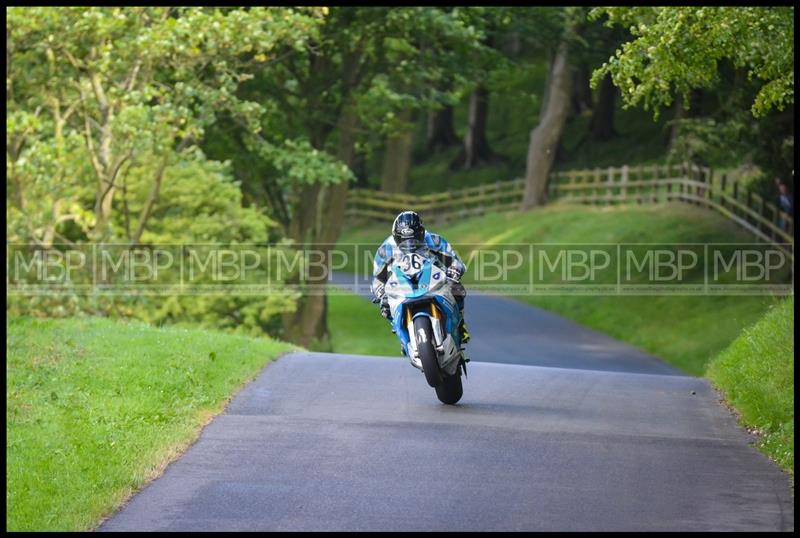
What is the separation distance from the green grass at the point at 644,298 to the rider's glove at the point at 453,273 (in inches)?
524

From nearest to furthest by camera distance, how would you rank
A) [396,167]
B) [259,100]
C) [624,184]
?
[259,100] → [624,184] → [396,167]

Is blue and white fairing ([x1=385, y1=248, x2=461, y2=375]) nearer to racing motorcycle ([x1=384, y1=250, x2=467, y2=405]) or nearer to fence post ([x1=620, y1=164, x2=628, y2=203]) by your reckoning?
racing motorcycle ([x1=384, y1=250, x2=467, y2=405])

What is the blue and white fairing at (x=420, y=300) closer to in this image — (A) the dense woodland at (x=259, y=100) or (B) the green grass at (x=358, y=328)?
(A) the dense woodland at (x=259, y=100)

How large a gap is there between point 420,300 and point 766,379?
412cm

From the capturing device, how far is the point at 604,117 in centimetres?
6231

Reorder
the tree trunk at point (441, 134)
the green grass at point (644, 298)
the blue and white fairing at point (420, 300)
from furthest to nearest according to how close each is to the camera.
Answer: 1. the tree trunk at point (441, 134)
2. the green grass at point (644, 298)
3. the blue and white fairing at point (420, 300)

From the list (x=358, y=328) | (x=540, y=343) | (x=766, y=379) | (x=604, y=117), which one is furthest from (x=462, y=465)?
(x=604, y=117)

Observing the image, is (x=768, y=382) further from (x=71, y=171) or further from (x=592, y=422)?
(x=71, y=171)

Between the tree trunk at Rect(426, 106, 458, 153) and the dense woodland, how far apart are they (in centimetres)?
2727

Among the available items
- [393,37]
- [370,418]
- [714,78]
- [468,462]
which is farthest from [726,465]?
[393,37]

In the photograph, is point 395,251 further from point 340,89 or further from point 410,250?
point 340,89

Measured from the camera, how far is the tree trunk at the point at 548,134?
50312mm

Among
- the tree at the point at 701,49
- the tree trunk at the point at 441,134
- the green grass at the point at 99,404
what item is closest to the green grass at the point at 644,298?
the tree at the point at 701,49

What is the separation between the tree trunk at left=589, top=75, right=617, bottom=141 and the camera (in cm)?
6162
